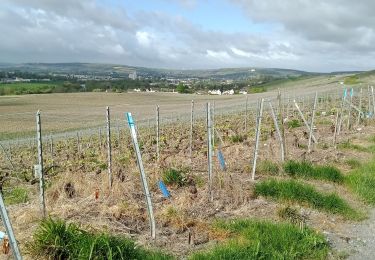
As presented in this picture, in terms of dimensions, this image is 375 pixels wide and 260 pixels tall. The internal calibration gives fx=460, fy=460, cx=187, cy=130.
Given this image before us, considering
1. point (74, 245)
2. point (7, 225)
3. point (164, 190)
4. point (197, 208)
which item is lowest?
point (197, 208)

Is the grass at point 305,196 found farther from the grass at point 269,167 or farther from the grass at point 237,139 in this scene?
the grass at point 237,139

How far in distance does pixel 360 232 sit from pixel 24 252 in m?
4.95

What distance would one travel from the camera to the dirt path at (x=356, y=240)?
6261 mm

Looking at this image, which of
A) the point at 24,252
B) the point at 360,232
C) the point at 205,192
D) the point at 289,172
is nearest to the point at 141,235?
the point at 24,252

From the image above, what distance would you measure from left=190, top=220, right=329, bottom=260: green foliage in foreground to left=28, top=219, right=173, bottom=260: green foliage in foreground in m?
0.82

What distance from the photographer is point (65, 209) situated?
23.0 feet

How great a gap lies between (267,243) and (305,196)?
8.26 feet

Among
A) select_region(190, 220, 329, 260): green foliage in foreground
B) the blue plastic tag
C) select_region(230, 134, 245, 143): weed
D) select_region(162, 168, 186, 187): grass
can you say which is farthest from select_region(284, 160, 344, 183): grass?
select_region(230, 134, 245, 143): weed

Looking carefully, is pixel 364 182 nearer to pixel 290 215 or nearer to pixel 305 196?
pixel 305 196

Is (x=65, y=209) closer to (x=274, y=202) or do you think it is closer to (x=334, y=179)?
(x=274, y=202)

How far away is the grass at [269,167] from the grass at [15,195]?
5154 millimetres

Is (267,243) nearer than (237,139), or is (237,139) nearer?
(267,243)

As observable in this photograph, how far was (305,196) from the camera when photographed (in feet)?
27.4

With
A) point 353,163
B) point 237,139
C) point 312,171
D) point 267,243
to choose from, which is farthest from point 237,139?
point 267,243
